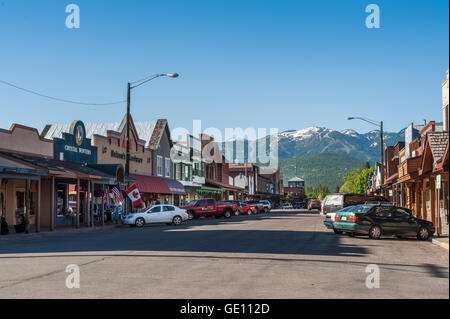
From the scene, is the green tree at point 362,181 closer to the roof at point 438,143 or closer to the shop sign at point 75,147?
the shop sign at point 75,147

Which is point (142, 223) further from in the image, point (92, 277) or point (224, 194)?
point (224, 194)

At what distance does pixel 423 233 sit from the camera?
22.2m

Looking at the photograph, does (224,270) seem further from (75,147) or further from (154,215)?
(75,147)

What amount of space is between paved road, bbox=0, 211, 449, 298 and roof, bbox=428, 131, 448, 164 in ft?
17.2

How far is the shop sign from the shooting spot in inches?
1378

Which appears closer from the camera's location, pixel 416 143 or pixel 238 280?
pixel 238 280

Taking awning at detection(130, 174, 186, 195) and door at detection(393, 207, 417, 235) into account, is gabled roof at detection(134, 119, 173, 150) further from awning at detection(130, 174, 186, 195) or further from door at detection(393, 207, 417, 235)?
door at detection(393, 207, 417, 235)

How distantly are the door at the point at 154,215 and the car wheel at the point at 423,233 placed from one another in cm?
1667

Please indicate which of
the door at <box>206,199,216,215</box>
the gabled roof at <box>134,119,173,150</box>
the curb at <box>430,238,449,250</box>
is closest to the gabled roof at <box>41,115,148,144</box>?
the gabled roof at <box>134,119,173,150</box>

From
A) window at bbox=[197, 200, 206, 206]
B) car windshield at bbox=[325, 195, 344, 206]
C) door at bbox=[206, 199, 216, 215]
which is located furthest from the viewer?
door at bbox=[206, 199, 216, 215]

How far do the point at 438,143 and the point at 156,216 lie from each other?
17.5 meters

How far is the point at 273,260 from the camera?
44.1 ft

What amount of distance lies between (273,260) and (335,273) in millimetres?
2425
